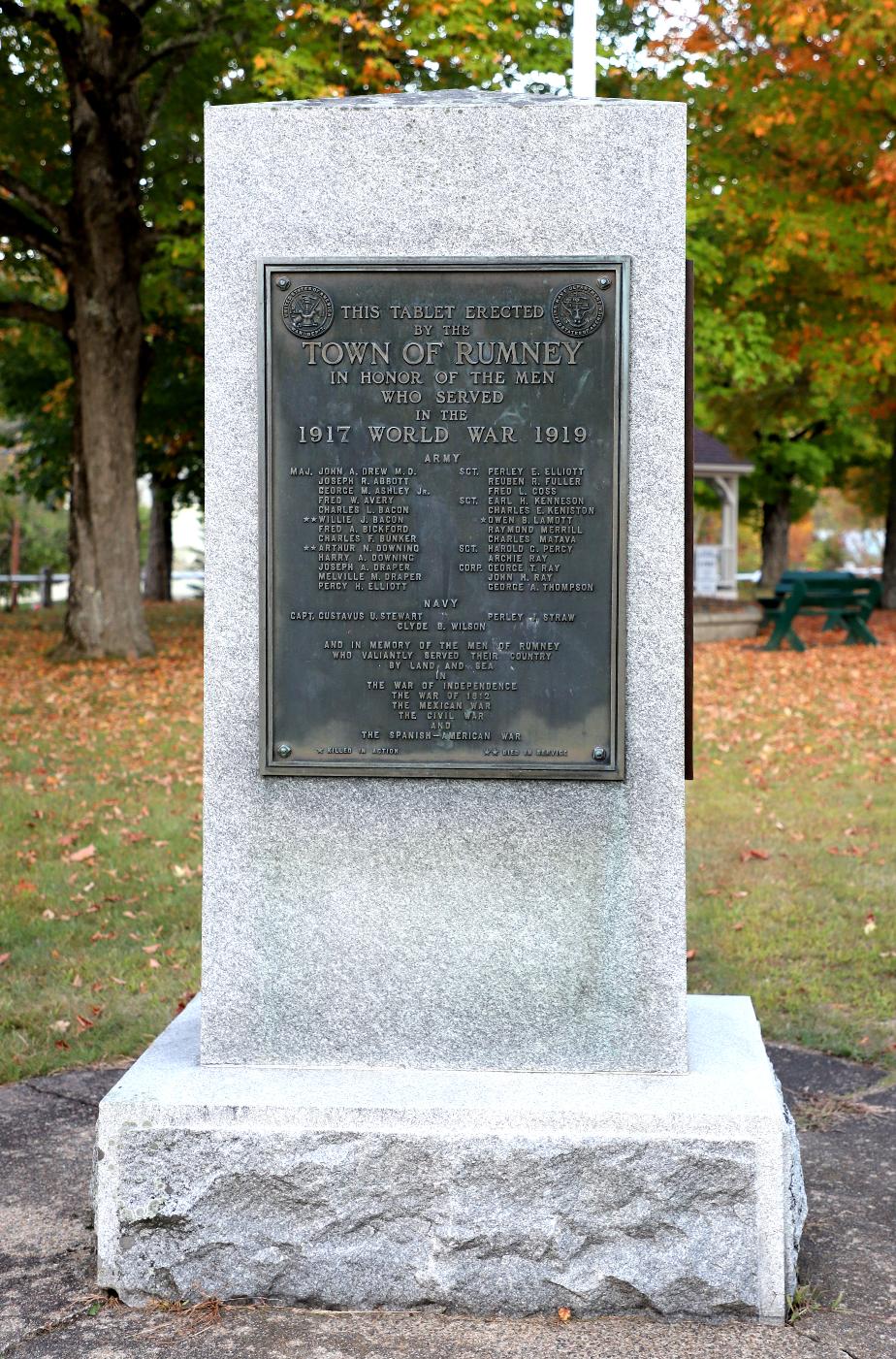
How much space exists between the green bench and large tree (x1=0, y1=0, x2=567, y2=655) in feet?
25.3

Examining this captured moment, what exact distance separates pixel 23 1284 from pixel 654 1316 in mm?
1575

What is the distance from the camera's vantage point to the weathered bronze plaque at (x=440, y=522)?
12.2 feet

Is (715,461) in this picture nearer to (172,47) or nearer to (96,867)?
(172,47)

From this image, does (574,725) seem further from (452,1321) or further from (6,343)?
(6,343)

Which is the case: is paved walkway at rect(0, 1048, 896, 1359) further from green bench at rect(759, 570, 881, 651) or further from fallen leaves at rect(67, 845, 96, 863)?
green bench at rect(759, 570, 881, 651)

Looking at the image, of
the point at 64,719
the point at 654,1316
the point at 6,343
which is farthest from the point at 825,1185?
the point at 6,343

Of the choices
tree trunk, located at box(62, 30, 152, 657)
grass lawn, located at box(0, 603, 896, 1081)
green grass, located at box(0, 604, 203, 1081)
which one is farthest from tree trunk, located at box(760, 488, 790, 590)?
green grass, located at box(0, 604, 203, 1081)

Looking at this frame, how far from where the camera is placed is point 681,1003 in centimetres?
373

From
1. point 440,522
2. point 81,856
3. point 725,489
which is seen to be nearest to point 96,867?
point 81,856

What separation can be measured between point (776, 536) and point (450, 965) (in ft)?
111

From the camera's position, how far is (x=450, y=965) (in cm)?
380

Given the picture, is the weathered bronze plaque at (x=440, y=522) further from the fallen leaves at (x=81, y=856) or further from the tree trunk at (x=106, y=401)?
the tree trunk at (x=106, y=401)

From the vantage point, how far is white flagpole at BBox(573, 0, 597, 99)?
4.12 m

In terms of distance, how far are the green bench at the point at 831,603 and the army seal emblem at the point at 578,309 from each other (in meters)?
15.9
